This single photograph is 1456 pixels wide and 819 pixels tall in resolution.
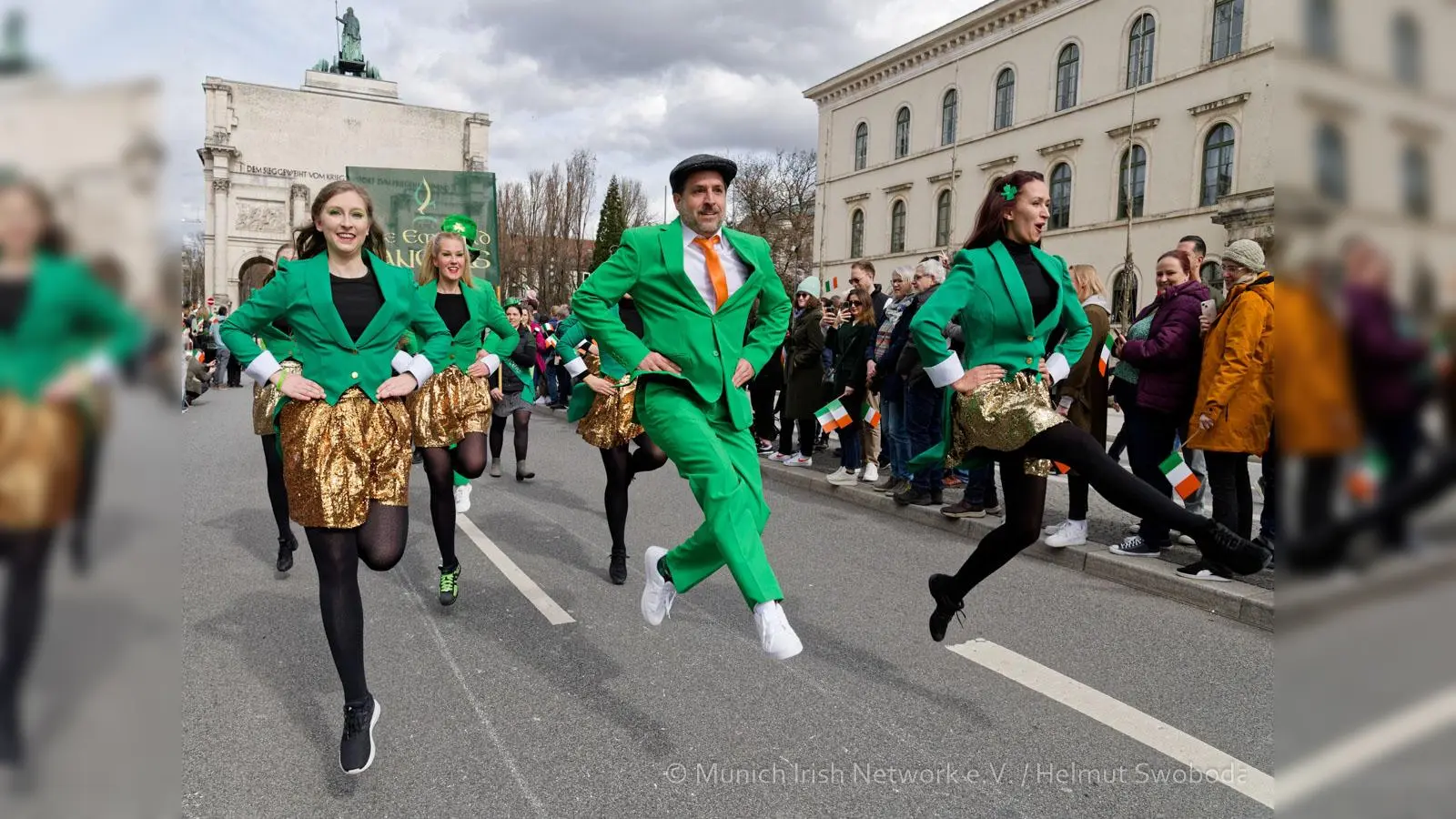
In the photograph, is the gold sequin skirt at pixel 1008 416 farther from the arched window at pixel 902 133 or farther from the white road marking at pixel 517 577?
the arched window at pixel 902 133

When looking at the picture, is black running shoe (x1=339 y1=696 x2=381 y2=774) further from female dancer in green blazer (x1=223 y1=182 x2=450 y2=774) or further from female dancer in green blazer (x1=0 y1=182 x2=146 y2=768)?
female dancer in green blazer (x1=0 y1=182 x2=146 y2=768)

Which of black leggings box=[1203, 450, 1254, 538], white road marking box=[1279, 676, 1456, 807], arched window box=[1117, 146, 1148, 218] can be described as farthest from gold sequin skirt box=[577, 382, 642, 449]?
arched window box=[1117, 146, 1148, 218]

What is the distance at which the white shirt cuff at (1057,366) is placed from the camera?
3994 mm

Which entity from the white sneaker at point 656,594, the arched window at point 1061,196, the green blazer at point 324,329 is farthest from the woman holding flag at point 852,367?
the arched window at point 1061,196

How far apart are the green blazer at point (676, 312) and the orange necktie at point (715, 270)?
0.14 ft

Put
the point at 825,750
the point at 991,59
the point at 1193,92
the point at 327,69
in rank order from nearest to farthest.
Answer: the point at 825,750 < the point at 1193,92 < the point at 991,59 < the point at 327,69

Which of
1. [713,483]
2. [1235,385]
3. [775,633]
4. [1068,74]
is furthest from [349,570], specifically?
[1068,74]

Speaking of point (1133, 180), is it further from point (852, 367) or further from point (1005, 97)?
point (852, 367)

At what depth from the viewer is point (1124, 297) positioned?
101ft

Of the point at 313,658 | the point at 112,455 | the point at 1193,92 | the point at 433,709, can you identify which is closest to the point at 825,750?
the point at 433,709

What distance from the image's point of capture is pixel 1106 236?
106 ft

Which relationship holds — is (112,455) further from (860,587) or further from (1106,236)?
(1106,236)

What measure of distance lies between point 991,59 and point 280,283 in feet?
125

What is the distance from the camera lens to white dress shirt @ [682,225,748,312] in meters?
3.90
